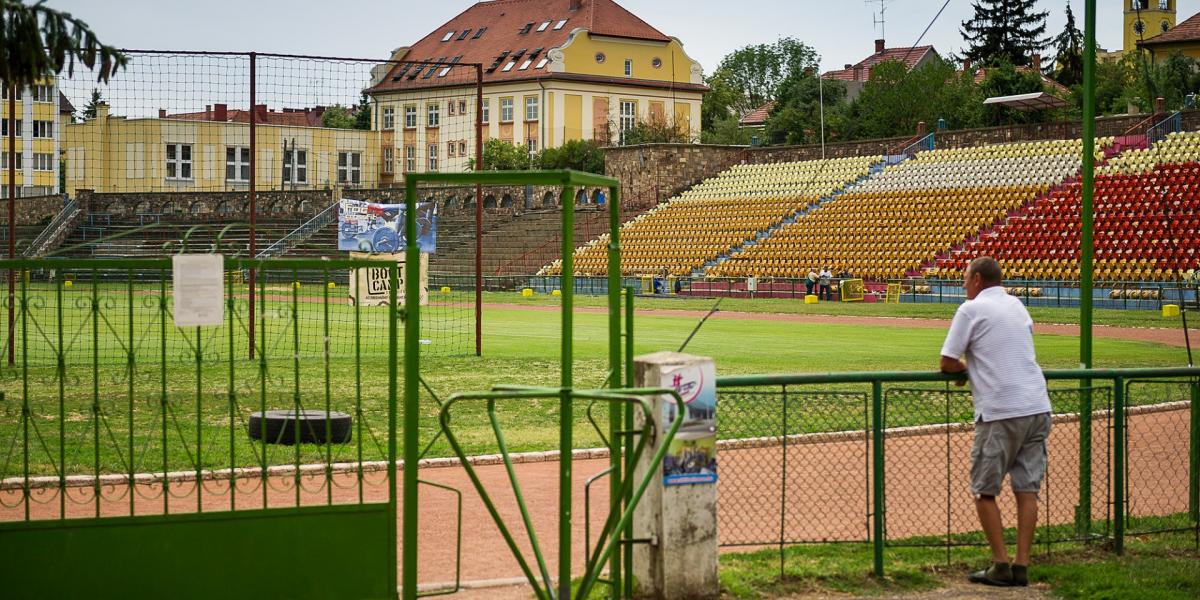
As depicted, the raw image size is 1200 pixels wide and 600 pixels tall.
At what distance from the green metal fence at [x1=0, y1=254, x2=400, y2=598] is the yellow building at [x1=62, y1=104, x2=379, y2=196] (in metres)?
4.11

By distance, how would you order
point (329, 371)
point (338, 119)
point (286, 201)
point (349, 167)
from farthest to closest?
point (338, 119) → point (286, 201) → point (349, 167) → point (329, 371)

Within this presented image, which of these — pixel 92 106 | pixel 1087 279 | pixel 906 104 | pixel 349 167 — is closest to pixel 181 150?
pixel 92 106

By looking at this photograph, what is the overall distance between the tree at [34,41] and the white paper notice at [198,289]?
3.73 feet

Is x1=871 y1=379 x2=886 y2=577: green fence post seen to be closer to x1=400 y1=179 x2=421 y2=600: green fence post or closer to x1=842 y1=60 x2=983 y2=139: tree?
x1=400 y1=179 x2=421 y2=600: green fence post

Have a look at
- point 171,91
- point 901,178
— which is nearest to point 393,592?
point 171,91

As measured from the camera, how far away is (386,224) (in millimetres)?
25547

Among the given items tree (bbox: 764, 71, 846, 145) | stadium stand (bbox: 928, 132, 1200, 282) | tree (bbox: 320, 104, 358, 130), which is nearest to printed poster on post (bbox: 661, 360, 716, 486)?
stadium stand (bbox: 928, 132, 1200, 282)

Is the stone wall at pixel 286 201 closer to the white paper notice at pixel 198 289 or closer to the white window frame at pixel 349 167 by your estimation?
the white window frame at pixel 349 167

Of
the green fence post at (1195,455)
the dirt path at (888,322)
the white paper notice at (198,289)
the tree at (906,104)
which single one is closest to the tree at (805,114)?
the tree at (906,104)

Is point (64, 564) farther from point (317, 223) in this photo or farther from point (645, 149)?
point (645, 149)

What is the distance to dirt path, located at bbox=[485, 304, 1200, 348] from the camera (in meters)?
26.5

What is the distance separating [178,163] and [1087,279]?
2288 centimetres

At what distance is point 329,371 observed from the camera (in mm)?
12898

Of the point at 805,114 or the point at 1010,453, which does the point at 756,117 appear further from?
the point at 1010,453
